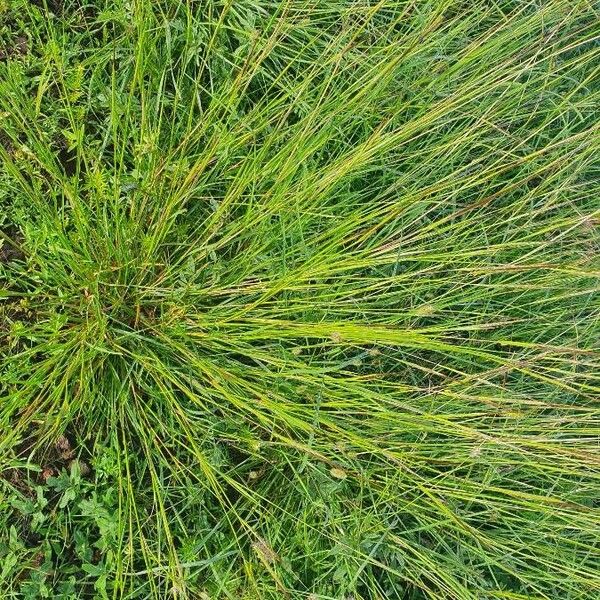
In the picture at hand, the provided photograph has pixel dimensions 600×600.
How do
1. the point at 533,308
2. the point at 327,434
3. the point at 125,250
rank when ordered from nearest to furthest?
the point at 327,434
the point at 125,250
the point at 533,308

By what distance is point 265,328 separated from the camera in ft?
4.15

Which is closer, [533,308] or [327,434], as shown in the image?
[327,434]

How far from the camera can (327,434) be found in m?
1.20

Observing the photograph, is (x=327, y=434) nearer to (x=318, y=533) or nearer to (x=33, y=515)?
(x=318, y=533)

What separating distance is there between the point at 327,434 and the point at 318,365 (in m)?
0.20

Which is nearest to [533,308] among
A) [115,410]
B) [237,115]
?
[237,115]

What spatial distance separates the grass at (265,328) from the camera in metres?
1.24

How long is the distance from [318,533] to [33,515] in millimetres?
549

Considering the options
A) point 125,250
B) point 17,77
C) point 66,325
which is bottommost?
point 66,325

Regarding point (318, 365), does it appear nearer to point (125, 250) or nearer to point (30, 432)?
point (125, 250)

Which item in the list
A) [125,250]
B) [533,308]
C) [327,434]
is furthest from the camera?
[533,308]

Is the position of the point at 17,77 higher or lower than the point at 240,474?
higher

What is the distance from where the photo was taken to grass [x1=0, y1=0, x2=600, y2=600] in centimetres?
124

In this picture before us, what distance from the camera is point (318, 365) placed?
1.38 m
